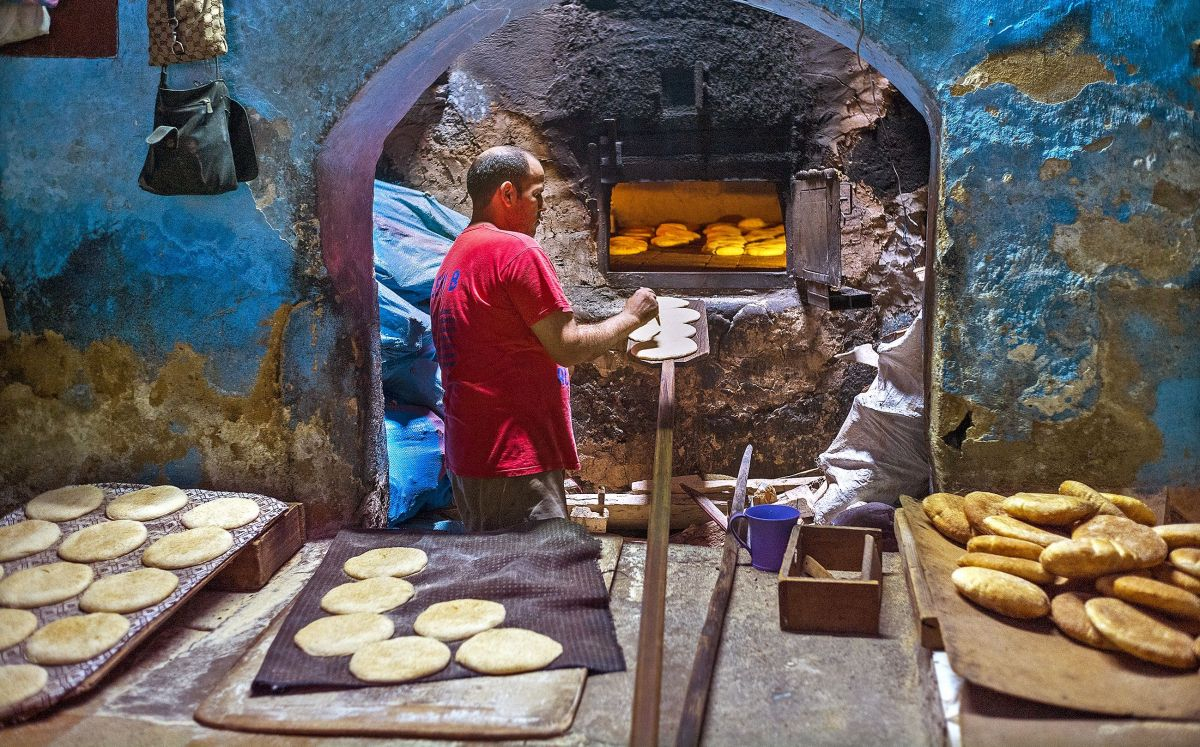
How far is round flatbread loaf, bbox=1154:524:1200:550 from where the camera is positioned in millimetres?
2168

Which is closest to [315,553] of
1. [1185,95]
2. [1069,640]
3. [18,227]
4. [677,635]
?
[677,635]

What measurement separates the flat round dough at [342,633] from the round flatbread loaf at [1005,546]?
64.4 inches

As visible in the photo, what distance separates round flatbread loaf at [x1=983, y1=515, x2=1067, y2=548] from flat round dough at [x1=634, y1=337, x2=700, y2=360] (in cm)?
112

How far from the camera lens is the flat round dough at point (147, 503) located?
2.81 m

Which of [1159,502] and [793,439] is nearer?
[1159,502]

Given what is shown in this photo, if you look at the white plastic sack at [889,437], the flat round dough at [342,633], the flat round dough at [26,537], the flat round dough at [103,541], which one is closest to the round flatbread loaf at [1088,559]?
the white plastic sack at [889,437]

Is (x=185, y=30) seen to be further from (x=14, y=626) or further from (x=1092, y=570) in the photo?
(x=1092, y=570)

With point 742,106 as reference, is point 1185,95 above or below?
below

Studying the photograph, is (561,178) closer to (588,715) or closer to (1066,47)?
(1066,47)

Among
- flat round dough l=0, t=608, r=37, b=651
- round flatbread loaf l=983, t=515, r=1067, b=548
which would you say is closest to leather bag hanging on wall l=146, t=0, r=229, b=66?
flat round dough l=0, t=608, r=37, b=651

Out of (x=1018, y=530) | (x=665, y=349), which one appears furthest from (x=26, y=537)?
(x=1018, y=530)

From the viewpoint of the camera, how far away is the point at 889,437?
3643 mm

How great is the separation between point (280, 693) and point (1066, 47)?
9.48ft

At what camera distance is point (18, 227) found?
303 centimetres
